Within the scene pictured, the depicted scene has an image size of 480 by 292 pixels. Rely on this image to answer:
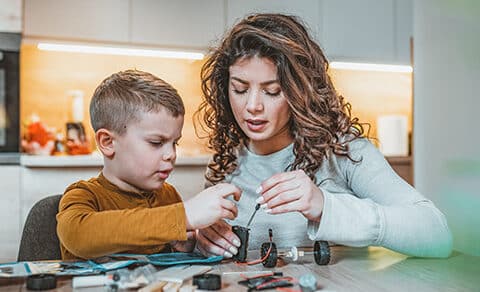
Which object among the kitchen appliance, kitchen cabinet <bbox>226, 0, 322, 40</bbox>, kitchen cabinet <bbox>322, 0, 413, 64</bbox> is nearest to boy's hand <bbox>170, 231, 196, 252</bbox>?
the kitchen appliance

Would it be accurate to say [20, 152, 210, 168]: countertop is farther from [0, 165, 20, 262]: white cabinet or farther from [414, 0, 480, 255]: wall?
[414, 0, 480, 255]: wall

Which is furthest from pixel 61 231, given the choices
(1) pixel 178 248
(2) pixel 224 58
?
(2) pixel 224 58

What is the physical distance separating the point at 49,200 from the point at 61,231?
283 millimetres

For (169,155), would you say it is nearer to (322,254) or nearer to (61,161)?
(322,254)

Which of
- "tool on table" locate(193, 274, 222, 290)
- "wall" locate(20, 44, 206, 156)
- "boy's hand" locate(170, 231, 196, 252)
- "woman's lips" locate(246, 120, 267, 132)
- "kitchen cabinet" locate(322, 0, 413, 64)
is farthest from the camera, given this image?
"kitchen cabinet" locate(322, 0, 413, 64)

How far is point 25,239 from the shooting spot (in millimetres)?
1163

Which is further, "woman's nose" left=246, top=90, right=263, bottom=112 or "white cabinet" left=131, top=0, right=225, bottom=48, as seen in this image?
"white cabinet" left=131, top=0, right=225, bottom=48

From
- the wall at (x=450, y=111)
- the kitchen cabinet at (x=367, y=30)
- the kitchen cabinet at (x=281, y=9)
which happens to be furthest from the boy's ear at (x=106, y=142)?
the kitchen cabinet at (x=367, y=30)

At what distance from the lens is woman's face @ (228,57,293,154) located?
1185mm

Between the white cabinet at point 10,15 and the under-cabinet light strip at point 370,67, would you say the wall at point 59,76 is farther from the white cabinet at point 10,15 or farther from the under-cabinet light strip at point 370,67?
the under-cabinet light strip at point 370,67

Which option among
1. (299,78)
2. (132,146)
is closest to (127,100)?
(132,146)

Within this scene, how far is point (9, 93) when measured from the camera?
2.52 meters

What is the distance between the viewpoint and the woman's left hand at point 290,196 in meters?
0.92

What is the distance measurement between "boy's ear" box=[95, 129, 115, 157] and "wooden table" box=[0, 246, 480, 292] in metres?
0.37
